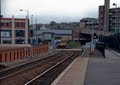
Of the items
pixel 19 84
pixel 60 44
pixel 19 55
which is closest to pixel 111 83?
pixel 19 84

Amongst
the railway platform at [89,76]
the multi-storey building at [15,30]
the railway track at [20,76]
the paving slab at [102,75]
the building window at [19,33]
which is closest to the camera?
the paving slab at [102,75]

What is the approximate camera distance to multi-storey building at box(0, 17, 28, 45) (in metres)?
136

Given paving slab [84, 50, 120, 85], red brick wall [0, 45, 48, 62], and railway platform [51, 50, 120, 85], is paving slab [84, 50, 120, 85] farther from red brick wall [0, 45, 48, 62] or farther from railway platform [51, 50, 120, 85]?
red brick wall [0, 45, 48, 62]

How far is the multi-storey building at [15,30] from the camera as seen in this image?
447 feet

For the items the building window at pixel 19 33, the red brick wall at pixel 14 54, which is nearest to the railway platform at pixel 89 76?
the red brick wall at pixel 14 54

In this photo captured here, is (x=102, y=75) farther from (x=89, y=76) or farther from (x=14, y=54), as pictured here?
(x=14, y=54)

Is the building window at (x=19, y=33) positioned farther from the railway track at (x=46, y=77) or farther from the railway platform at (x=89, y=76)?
the railway platform at (x=89, y=76)

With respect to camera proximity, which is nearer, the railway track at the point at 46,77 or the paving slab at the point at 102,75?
the paving slab at the point at 102,75

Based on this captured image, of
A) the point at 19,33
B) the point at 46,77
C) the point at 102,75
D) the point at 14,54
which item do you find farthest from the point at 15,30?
the point at 102,75

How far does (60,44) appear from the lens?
125812 millimetres

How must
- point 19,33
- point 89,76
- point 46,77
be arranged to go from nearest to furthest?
point 89,76 < point 46,77 < point 19,33

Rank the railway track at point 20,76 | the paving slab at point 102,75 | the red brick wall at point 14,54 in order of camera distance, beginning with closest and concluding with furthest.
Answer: the paving slab at point 102,75 < the railway track at point 20,76 < the red brick wall at point 14,54

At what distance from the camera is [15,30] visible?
142 meters

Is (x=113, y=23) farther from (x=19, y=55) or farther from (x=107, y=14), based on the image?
(x=19, y=55)
